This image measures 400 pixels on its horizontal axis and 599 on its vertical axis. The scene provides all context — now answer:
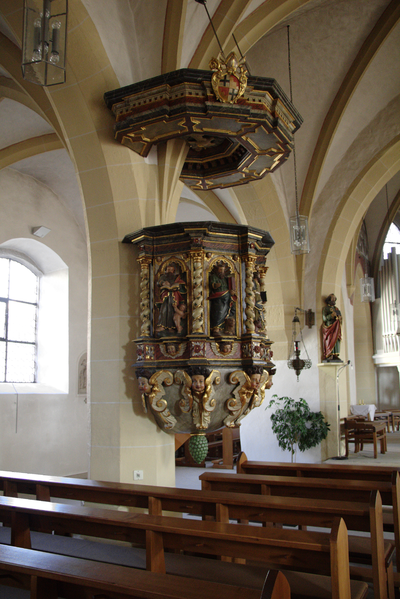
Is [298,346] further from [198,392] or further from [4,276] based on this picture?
[4,276]

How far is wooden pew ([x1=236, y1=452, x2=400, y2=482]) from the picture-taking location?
4.75m

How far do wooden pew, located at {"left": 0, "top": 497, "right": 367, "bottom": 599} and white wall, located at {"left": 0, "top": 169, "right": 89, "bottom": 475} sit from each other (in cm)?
669

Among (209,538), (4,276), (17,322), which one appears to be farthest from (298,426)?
(209,538)

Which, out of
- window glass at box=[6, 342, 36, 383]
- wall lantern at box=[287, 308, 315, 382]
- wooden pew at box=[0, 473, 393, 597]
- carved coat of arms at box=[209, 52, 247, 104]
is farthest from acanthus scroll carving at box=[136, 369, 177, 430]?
window glass at box=[6, 342, 36, 383]

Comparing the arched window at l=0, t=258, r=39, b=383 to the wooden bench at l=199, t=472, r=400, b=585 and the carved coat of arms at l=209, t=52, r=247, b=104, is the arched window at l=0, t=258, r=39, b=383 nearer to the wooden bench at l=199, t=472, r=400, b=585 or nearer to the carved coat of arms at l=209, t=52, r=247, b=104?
the wooden bench at l=199, t=472, r=400, b=585

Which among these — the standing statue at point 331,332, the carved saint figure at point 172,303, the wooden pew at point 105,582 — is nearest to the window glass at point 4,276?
the carved saint figure at point 172,303

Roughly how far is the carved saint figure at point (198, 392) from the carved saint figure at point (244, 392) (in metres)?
0.21

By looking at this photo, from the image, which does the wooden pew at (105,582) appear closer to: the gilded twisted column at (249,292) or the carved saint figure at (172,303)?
the carved saint figure at (172,303)

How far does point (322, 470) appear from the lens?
196 inches

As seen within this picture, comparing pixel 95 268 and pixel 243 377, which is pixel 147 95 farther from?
pixel 243 377

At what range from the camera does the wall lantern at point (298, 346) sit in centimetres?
962

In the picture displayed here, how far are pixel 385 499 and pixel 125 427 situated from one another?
2660 millimetres

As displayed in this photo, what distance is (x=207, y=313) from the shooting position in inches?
203

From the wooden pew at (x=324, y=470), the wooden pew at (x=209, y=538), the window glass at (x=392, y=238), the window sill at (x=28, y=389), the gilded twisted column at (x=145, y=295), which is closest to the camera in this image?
the wooden pew at (x=209, y=538)
